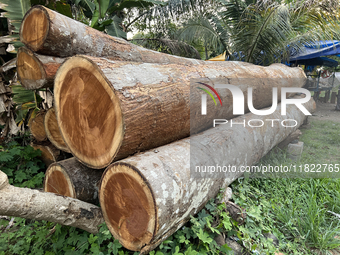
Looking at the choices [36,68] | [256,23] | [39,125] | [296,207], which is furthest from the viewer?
[256,23]

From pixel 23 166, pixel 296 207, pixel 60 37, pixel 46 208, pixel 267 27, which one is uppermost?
pixel 267 27

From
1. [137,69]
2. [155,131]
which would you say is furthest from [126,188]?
[137,69]

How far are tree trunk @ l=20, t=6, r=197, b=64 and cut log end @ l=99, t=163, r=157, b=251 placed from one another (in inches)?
52.6

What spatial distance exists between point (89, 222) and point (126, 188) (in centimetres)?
53

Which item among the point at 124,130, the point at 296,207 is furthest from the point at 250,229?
the point at 124,130

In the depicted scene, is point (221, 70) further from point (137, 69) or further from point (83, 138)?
point (83, 138)

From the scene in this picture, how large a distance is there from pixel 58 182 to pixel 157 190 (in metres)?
1.16

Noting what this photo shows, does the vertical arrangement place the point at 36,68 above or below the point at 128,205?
above

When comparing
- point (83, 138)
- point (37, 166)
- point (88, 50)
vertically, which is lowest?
point (37, 166)

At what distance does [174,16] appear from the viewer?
7.77 m

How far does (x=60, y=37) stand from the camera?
76.7 inches

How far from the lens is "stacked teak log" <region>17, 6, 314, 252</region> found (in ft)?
4.44

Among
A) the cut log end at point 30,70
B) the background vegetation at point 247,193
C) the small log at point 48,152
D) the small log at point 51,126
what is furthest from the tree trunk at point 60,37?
the small log at point 48,152

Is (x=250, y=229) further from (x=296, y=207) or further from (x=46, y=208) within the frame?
(x=46, y=208)
